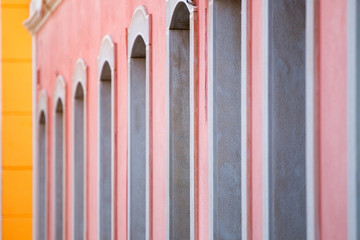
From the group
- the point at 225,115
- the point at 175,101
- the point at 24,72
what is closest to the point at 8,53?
the point at 24,72

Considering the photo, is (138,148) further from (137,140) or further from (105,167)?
(105,167)

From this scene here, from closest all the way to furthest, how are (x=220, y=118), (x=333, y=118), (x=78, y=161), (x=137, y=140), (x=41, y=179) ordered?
(x=333, y=118), (x=220, y=118), (x=137, y=140), (x=78, y=161), (x=41, y=179)

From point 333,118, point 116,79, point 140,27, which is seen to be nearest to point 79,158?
point 116,79

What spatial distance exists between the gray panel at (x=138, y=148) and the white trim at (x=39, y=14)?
651cm

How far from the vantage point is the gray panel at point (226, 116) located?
8125 mm

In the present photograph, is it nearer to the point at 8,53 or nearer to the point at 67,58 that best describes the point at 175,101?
the point at 67,58

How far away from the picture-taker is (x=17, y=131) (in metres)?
22.8

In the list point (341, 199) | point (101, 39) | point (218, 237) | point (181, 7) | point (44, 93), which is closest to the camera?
point (341, 199)

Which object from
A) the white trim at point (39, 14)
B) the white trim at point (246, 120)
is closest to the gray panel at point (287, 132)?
the white trim at point (246, 120)

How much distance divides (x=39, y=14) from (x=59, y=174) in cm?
308

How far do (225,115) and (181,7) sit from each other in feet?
4.93

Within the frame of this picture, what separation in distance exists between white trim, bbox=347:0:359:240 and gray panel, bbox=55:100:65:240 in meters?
13.1

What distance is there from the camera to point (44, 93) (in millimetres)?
20297

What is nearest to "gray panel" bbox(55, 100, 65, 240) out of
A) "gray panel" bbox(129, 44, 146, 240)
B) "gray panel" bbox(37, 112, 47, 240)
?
"gray panel" bbox(37, 112, 47, 240)
